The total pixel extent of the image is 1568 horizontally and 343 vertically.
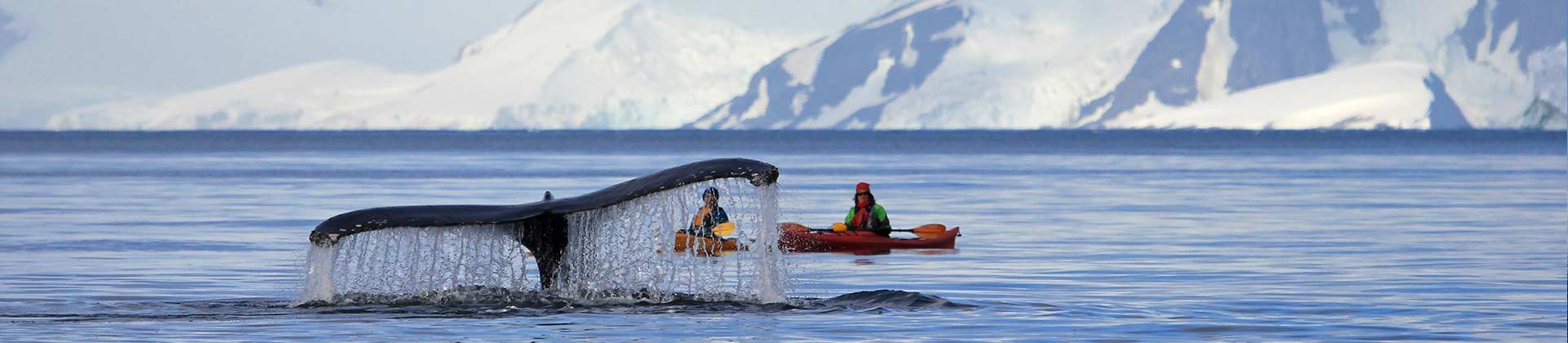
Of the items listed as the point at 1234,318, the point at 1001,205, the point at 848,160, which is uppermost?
the point at 848,160

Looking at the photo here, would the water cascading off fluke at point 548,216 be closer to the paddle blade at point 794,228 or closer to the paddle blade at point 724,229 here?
the paddle blade at point 724,229

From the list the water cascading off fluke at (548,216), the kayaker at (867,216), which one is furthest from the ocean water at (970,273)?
the kayaker at (867,216)

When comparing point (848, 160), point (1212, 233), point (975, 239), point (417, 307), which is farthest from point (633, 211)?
point (848, 160)

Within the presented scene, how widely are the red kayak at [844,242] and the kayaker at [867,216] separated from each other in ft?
0.47

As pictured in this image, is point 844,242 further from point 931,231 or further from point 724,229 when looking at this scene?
point 724,229

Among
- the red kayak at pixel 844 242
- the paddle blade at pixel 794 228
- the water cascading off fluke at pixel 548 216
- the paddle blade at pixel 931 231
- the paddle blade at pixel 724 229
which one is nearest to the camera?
the water cascading off fluke at pixel 548 216

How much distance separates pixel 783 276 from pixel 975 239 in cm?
1045

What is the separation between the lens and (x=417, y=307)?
15.9 m

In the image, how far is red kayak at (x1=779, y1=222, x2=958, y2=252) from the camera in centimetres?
2528

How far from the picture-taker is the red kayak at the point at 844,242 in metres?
25.3

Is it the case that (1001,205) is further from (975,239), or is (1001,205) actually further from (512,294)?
(512,294)

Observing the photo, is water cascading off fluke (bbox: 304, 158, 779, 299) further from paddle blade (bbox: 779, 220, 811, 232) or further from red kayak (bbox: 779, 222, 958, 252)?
paddle blade (bbox: 779, 220, 811, 232)

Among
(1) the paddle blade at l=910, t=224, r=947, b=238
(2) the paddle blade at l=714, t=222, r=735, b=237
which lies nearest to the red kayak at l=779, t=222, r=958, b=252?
(1) the paddle blade at l=910, t=224, r=947, b=238

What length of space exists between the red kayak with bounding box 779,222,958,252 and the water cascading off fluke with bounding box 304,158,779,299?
10379 millimetres
